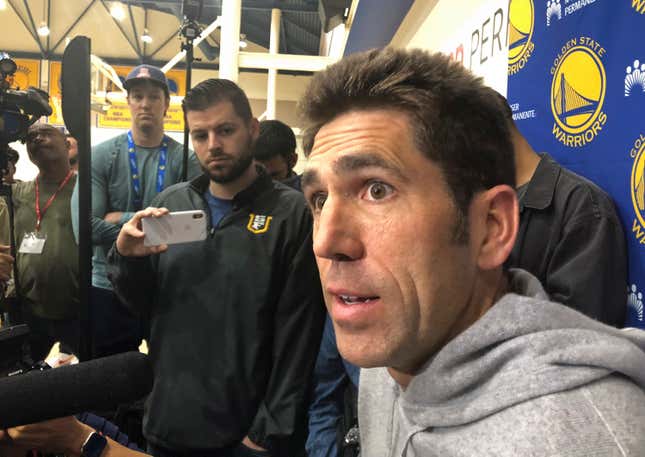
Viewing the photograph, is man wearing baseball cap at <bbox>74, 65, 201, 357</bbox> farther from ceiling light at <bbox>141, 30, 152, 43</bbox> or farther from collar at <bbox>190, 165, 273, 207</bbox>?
ceiling light at <bbox>141, 30, 152, 43</bbox>

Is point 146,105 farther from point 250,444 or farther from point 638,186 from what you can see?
point 638,186

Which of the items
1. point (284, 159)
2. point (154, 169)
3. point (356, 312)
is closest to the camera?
point (356, 312)

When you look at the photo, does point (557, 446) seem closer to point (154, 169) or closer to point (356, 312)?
point (356, 312)

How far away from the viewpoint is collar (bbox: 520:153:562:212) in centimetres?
137

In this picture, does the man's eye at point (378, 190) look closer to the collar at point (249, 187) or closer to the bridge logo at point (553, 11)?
the collar at point (249, 187)

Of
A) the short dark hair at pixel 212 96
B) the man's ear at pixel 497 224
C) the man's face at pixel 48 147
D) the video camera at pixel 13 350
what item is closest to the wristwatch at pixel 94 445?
the video camera at pixel 13 350

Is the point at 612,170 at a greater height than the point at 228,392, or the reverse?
the point at 612,170

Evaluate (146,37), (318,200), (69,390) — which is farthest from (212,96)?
(146,37)

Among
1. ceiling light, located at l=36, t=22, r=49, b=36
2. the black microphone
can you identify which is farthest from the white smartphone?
ceiling light, located at l=36, t=22, r=49, b=36

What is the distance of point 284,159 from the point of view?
108 inches

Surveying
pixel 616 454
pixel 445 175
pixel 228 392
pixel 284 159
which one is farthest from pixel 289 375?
pixel 284 159

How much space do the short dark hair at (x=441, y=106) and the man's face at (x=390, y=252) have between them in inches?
1.0

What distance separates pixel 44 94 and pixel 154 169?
2.30ft

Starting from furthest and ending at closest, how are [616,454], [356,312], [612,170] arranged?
[612,170] < [356,312] < [616,454]
